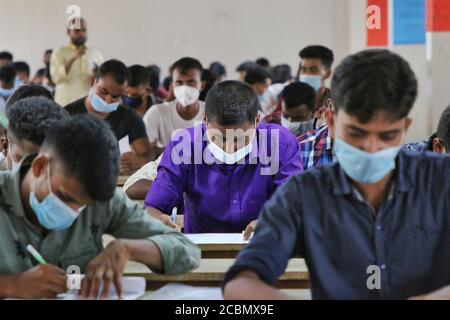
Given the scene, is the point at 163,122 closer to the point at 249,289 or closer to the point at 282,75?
the point at 249,289

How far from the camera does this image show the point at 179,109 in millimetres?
5625

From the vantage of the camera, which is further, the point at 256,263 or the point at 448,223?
the point at 448,223

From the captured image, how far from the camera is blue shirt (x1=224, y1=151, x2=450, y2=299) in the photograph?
1787mm

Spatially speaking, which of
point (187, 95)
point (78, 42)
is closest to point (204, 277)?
point (187, 95)

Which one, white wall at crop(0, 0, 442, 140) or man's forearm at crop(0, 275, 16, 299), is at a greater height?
white wall at crop(0, 0, 442, 140)

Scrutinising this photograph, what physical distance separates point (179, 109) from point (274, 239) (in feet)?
12.9

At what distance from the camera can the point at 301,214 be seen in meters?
1.79

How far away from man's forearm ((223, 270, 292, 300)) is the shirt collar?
28 centimetres

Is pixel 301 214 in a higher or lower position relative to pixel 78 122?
lower

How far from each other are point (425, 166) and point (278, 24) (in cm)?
1078

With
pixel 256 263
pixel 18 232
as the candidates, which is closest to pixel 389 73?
pixel 256 263

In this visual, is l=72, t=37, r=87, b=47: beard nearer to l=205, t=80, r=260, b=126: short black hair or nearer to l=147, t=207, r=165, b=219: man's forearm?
l=205, t=80, r=260, b=126: short black hair

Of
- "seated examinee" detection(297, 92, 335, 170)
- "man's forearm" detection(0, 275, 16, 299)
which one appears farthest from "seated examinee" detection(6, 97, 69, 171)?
"seated examinee" detection(297, 92, 335, 170)

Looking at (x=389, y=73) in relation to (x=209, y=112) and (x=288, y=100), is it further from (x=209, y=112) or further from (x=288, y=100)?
(x=288, y=100)
